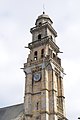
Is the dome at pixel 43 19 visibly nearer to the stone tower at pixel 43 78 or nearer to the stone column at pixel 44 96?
the stone tower at pixel 43 78

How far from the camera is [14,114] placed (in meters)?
45.3

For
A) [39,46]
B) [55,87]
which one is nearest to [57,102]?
[55,87]

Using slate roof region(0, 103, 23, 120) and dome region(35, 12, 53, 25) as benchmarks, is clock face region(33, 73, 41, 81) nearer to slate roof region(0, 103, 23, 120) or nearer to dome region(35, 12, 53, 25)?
slate roof region(0, 103, 23, 120)

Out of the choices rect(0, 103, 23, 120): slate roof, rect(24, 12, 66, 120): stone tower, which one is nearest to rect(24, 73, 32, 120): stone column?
rect(24, 12, 66, 120): stone tower

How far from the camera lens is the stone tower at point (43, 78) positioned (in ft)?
140

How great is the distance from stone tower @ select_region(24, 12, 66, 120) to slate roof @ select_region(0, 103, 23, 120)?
239 cm

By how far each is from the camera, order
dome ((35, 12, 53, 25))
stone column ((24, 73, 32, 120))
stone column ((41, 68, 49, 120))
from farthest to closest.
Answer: dome ((35, 12, 53, 25)) → stone column ((24, 73, 32, 120)) → stone column ((41, 68, 49, 120))

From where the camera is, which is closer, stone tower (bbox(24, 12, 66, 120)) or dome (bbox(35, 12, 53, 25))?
stone tower (bbox(24, 12, 66, 120))

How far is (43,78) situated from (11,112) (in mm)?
7583

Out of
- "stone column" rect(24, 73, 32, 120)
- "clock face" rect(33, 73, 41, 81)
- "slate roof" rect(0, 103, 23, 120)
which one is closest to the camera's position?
"stone column" rect(24, 73, 32, 120)

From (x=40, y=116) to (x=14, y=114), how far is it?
5.27 meters

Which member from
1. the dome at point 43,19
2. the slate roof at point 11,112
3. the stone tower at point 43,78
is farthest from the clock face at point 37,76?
the dome at point 43,19

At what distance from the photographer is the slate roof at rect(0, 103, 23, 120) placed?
148 ft

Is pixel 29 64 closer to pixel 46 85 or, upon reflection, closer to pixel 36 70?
pixel 36 70
